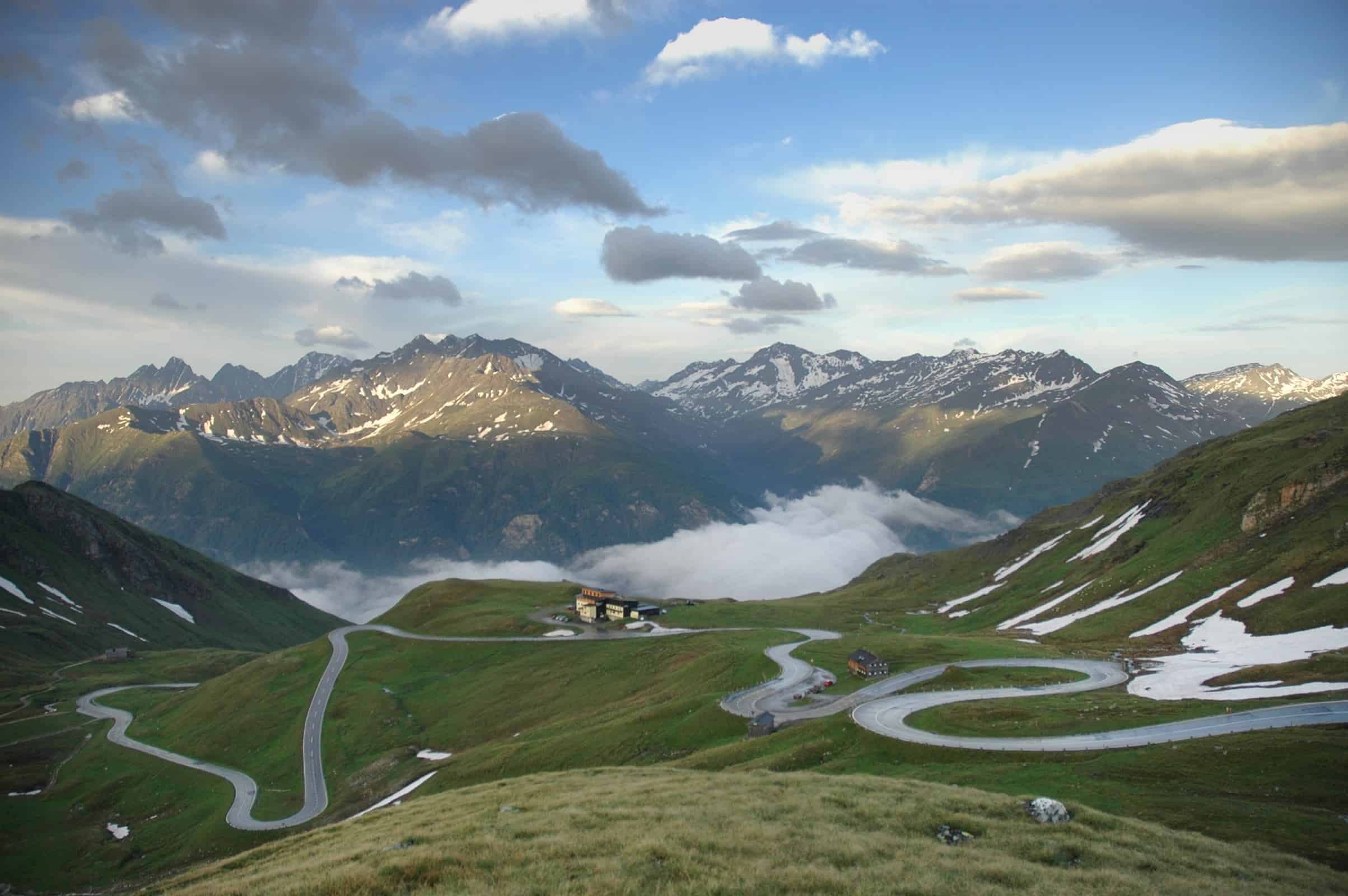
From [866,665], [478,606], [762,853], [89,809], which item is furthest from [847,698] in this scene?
[478,606]

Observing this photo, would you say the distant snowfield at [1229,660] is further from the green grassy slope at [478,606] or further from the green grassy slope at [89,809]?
the green grassy slope at [478,606]

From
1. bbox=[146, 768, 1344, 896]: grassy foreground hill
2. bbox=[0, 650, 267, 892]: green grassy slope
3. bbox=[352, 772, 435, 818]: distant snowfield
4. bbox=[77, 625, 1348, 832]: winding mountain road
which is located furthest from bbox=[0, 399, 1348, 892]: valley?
bbox=[146, 768, 1344, 896]: grassy foreground hill

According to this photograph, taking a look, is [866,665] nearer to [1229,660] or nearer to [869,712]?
[869,712]

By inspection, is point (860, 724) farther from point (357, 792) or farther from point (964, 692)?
point (357, 792)

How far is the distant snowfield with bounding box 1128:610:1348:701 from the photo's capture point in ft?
177

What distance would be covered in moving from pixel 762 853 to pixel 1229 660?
74.1 metres

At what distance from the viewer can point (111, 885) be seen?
7038cm

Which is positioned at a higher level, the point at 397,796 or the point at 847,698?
the point at 847,698

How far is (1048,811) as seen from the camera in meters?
26.9

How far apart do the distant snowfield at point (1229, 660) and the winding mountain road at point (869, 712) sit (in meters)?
4.52

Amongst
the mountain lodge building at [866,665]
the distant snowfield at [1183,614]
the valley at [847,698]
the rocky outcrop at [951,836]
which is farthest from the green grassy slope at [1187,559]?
the rocky outcrop at [951,836]

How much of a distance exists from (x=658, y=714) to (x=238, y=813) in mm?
49640

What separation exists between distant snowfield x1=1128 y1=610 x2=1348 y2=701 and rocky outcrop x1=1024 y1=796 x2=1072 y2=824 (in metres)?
35.0

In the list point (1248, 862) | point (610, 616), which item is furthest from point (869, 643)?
point (1248, 862)
